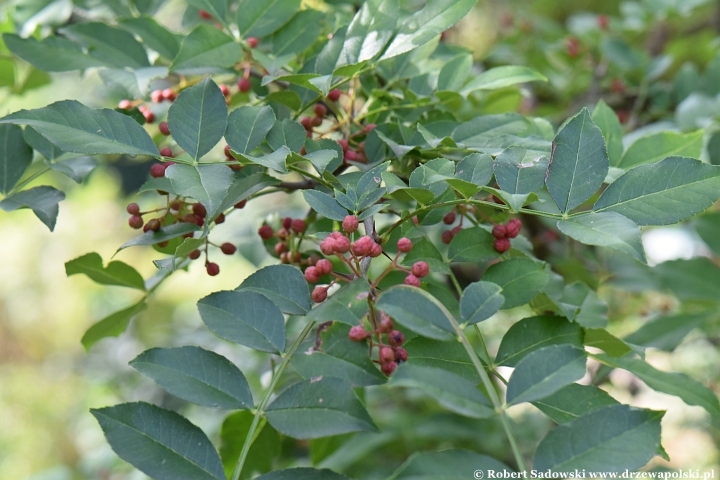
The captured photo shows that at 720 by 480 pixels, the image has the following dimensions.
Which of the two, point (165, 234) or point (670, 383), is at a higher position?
point (165, 234)

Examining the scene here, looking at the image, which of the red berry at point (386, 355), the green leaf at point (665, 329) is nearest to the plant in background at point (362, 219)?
the red berry at point (386, 355)

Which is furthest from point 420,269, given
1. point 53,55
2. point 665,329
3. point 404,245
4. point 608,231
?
point 665,329

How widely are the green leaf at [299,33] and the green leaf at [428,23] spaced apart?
128 millimetres

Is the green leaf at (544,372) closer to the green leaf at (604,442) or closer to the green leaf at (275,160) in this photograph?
the green leaf at (604,442)

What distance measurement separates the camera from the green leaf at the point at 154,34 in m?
0.64

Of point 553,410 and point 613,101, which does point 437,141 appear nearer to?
point 553,410

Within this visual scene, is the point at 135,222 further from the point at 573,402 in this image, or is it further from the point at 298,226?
the point at 573,402

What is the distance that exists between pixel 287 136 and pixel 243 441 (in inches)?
11.4

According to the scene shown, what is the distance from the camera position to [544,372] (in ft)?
1.28

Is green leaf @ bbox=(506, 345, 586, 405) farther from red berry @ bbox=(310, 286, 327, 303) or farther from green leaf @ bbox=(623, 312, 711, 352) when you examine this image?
green leaf @ bbox=(623, 312, 711, 352)

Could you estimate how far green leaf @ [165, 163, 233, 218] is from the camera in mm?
426

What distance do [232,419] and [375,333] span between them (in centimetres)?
24

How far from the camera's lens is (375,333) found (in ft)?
1.39

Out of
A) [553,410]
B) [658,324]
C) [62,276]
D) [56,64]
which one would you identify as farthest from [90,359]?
[553,410]
